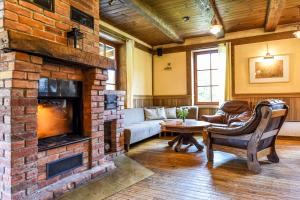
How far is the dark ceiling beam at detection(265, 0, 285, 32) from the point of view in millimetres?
3694

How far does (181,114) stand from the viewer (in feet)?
13.9

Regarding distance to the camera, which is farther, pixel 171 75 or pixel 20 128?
pixel 171 75

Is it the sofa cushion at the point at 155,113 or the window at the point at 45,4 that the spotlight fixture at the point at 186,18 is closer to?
the sofa cushion at the point at 155,113

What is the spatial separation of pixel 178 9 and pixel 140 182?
327 centimetres

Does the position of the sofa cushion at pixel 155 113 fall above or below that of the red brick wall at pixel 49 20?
below

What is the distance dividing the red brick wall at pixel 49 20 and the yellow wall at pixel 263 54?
413 cm

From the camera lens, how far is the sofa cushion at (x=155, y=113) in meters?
5.49

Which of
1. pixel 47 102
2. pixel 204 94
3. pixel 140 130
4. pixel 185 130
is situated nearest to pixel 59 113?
pixel 47 102

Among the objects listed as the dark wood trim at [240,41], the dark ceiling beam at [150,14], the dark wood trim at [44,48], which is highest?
the dark ceiling beam at [150,14]

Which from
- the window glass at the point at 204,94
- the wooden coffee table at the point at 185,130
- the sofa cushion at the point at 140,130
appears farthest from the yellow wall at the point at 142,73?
the wooden coffee table at the point at 185,130

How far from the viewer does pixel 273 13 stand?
4.14 meters

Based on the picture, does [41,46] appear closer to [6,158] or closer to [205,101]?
[6,158]

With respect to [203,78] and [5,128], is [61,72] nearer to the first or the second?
[5,128]

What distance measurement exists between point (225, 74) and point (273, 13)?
1849 mm
